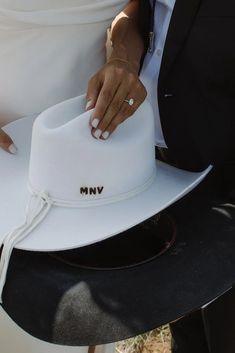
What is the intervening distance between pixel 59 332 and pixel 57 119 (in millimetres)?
304

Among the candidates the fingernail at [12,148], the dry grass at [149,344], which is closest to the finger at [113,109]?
the fingernail at [12,148]

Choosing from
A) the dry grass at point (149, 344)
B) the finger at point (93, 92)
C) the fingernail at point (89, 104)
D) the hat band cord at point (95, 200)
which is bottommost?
the dry grass at point (149, 344)

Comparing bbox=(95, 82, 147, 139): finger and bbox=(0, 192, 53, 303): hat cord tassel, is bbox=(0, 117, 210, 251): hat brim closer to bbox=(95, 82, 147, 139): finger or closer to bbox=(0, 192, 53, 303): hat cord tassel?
bbox=(0, 192, 53, 303): hat cord tassel

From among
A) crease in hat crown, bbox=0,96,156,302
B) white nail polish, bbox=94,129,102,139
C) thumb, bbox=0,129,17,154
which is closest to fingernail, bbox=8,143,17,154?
thumb, bbox=0,129,17,154

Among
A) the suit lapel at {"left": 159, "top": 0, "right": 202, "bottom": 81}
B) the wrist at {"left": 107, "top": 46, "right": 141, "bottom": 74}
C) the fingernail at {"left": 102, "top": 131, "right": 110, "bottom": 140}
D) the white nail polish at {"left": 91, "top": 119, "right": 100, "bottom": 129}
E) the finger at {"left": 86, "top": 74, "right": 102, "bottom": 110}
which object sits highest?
the suit lapel at {"left": 159, "top": 0, "right": 202, "bottom": 81}

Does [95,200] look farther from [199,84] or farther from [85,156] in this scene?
[199,84]

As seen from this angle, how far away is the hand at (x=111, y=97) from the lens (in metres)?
0.77

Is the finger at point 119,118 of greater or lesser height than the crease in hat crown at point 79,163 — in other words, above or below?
above

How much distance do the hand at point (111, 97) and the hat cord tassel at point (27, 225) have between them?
0.12 metres

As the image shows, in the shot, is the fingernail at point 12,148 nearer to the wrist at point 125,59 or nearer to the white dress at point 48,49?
the white dress at point 48,49

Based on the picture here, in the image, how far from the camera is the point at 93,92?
0.80 metres

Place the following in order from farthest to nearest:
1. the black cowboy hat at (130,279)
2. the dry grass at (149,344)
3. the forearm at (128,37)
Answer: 1. the dry grass at (149,344)
2. the forearm at (128,37)
3. the black cowboy hat at (130,279)

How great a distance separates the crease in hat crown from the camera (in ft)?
2.50

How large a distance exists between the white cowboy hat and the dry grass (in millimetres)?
850
